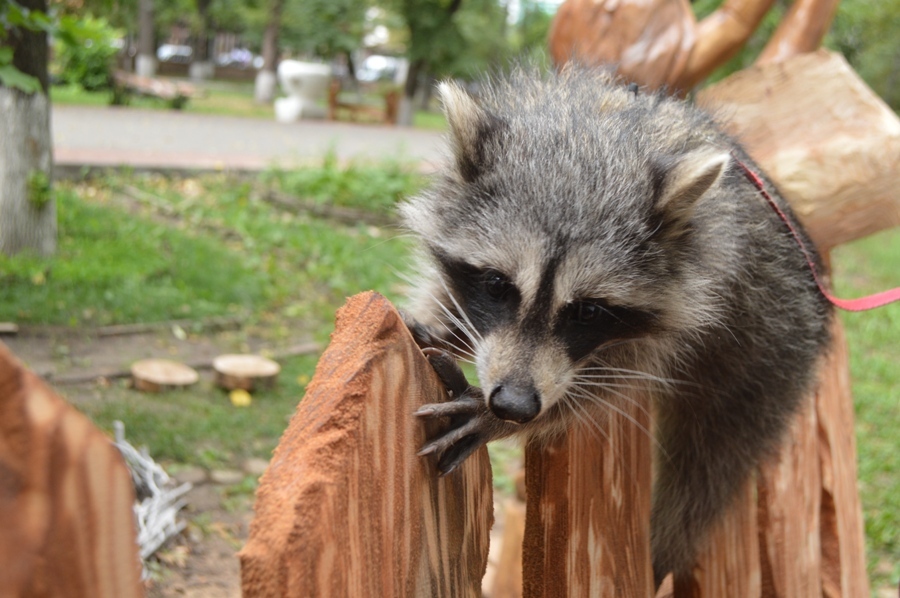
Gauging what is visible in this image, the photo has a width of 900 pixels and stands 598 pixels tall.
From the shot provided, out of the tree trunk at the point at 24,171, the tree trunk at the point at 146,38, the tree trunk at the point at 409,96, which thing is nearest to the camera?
the tree trunk at the point at 24,171

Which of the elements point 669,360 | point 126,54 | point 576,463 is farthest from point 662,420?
point 126,54

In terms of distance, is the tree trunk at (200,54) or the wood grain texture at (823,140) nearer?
the wood grain texture at (823,140)

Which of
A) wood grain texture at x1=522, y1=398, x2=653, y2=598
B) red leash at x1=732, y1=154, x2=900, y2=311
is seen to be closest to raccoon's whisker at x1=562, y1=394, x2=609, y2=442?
wood grain texture at x1=522, y1=398, x2=653, y2=598

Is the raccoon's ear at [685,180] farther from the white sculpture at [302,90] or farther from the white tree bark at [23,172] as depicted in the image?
the white sculpture at [302,90]

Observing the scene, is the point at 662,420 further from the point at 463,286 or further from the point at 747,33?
the point at 747,33

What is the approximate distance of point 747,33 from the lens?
4105 millimetres

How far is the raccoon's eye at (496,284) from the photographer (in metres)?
1.91

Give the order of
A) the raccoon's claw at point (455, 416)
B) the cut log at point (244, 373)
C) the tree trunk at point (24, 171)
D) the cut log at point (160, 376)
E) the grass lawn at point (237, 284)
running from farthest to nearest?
the tree trunk at point (24, 171) → the cut log at point (244, 373) → the cut log at point (160, 376) → the grass lawn at point (237, 284) → the raccoon's claw at point (455, 416)

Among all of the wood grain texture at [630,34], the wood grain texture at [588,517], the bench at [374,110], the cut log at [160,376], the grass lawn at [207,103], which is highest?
the wood grain texture at [630,34]

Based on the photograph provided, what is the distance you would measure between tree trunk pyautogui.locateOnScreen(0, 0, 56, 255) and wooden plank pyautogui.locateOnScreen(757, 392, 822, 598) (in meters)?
5.36

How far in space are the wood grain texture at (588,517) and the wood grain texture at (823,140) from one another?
4.92 feet

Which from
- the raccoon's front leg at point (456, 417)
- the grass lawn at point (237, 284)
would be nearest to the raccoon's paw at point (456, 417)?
the raccoon's front leg at point (456, 417)

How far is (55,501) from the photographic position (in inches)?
32.4

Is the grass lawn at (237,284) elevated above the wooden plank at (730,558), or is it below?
below
